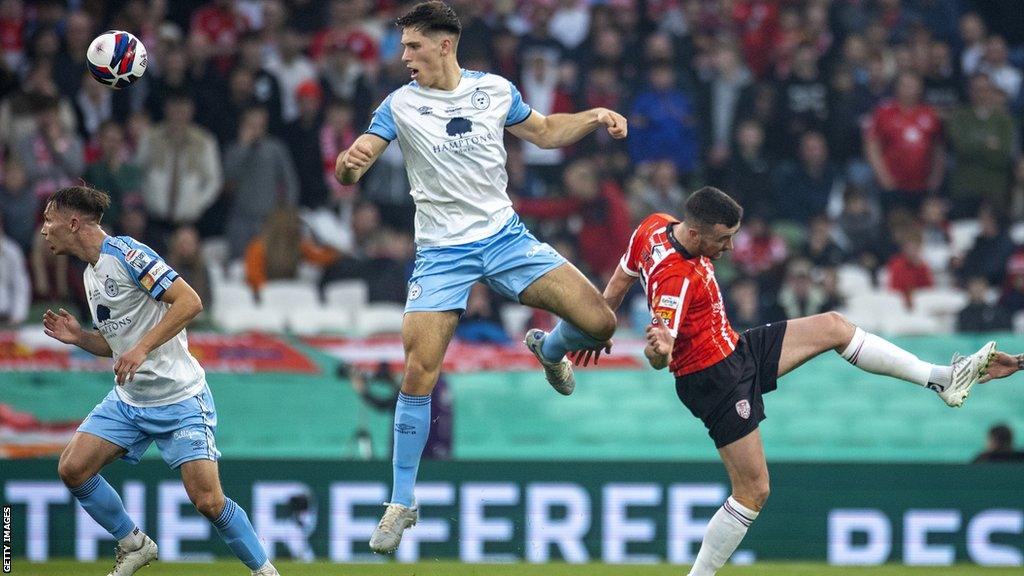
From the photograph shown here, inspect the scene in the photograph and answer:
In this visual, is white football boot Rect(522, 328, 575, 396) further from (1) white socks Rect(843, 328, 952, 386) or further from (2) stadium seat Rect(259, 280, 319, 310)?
(2) stadium seat Rect(259, 280, 319, 310)

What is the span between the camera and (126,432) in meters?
8.89

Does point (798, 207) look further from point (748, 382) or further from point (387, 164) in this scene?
point (748, 382)

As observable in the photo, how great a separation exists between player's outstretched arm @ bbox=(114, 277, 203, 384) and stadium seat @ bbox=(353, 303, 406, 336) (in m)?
6.02

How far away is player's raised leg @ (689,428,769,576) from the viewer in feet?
28.7

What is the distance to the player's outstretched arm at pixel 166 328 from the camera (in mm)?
8422

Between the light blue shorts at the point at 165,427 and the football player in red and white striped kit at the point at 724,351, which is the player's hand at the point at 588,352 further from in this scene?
the light blue shorts at the point at 165,427

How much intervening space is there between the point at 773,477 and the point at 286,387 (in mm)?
4766

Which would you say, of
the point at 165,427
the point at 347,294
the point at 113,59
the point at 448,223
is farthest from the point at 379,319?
the point at 448,223

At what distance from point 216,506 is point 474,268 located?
2132mm

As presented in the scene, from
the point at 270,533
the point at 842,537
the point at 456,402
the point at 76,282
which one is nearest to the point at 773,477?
the point at 842,537

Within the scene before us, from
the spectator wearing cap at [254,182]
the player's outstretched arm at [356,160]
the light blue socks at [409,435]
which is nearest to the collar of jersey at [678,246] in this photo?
the light blue socks at [409,435]

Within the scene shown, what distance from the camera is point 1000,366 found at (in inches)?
352

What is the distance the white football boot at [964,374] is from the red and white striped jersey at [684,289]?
136 centimetres

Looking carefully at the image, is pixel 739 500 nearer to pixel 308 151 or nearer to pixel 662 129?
pixel 662 129
